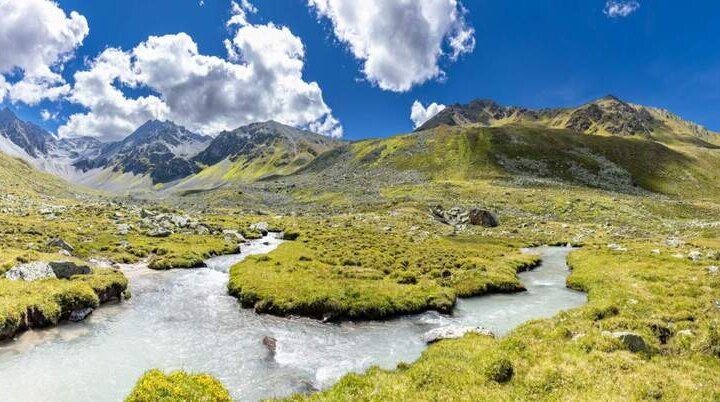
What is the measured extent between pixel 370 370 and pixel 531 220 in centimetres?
8859

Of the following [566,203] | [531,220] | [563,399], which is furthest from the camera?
[566,203]


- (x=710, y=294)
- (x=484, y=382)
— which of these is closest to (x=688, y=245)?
(x=710, y=294)

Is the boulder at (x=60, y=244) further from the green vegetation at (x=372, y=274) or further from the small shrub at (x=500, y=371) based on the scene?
the small shrub at (x=500, y=371)

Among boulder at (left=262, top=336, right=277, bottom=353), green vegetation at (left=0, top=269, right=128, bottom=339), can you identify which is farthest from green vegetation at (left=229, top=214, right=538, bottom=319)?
green vegetation at (left=0, top=269, right=128, bottom=339)

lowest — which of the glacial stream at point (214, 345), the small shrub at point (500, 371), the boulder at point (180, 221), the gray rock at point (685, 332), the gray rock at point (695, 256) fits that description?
the glacial stream at point (214, 345)

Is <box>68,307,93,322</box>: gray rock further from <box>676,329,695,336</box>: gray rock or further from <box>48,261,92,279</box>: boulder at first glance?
<box>676,329,695,336</box>: gray rock

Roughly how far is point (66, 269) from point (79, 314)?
30.9 feet

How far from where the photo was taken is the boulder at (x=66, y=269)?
38281mm

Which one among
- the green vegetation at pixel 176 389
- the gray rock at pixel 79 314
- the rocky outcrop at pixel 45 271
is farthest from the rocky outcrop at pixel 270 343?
the rocky outcrop at pixel 45 271

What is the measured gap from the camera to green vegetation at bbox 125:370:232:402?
14.5 metres

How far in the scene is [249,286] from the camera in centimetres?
3950

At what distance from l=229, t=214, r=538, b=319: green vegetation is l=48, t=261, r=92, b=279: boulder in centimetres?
1320

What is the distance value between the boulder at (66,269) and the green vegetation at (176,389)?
2916 cm

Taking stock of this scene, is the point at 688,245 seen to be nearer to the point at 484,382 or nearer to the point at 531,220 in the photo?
the point at 531,220
